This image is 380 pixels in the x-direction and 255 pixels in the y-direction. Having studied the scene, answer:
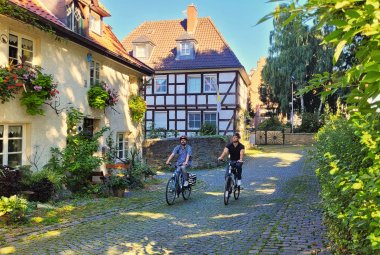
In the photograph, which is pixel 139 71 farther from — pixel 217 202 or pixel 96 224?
pixel 96 224

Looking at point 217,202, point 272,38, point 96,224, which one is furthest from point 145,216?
point 272,38


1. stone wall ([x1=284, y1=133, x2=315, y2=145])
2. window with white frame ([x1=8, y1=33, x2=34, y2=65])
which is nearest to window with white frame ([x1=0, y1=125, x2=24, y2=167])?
window with white frame ([x1=8, y1=33, x2=34, y2=65])

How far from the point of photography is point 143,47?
33344 mm

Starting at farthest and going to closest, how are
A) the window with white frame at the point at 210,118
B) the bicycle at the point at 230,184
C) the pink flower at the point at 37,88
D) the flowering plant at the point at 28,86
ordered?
1. the window with white frame at the point at 210,118
2. the bicycle at the point at 230,184
3. the pink flower at the point at 37,88
4. the flowering plant at the point at 28,86

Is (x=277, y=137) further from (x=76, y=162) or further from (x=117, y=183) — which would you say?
(x=76, y=162)

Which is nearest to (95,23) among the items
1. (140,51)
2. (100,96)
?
(100,96)

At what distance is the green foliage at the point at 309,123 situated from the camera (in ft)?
130

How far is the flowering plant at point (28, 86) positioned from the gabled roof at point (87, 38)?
1458mm

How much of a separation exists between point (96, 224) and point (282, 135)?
33828 millimetres

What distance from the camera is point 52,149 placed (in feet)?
37.4

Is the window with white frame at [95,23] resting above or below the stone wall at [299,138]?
above

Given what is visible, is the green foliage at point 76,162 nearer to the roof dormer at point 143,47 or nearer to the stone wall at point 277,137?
the roof dormer at point 143,47

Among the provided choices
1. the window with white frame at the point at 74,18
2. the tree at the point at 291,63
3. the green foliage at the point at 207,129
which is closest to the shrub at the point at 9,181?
the window with white frame at the point at 74,18

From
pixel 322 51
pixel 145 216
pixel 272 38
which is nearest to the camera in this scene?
pixel 145 216
